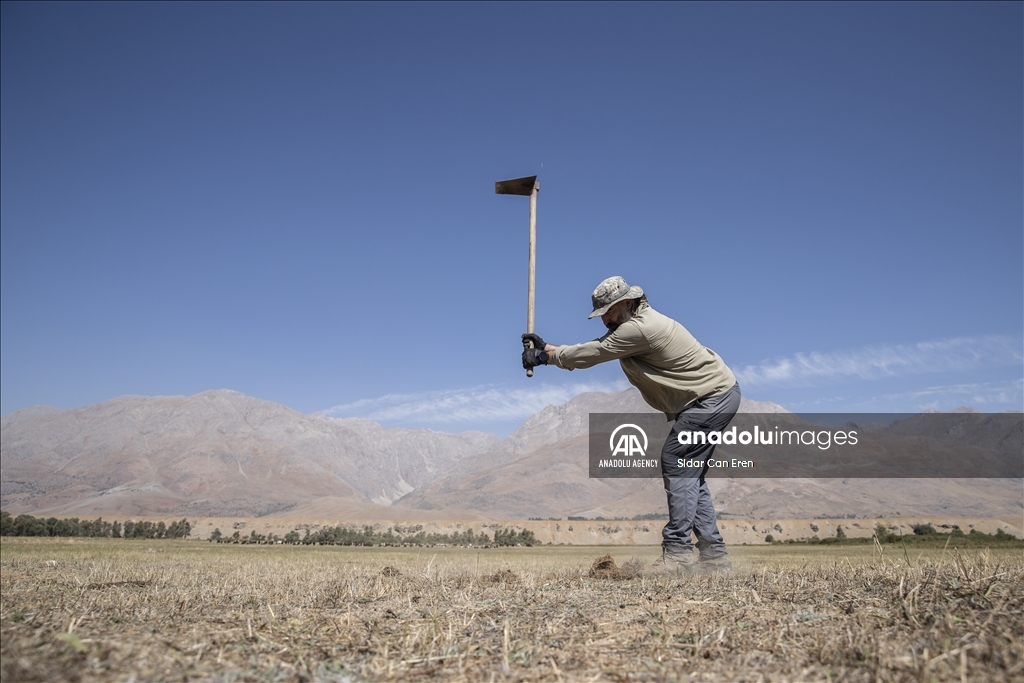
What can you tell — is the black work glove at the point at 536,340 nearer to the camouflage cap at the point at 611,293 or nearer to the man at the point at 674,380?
the man at the point at 674,380

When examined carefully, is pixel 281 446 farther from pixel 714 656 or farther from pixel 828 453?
pixel 714 656

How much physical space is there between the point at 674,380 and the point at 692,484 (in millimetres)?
1024

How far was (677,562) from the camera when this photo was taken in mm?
6273

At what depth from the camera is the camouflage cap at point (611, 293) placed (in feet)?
20.7

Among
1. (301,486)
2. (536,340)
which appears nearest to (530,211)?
(536,340)

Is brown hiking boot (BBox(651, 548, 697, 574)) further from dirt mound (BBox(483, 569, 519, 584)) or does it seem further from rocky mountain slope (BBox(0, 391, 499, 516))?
rocky mountain slope (BBox(0, 391, 499, 516))

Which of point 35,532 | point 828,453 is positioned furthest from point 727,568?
point 828,453

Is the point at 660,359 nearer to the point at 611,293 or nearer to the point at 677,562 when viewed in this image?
the point at 611,293

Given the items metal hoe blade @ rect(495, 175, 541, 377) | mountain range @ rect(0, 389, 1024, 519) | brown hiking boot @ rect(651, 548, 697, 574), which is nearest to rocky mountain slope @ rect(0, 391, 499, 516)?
mountain range @ rect(0, 389, 1024, 519)

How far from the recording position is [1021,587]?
3.73 metres

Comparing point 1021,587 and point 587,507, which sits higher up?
point 1021,587

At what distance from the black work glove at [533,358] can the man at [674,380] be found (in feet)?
0.03

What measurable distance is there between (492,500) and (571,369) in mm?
127909

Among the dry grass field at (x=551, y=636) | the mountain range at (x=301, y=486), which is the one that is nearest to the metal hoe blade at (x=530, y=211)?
the dry grass field at (x=551, y=636)
